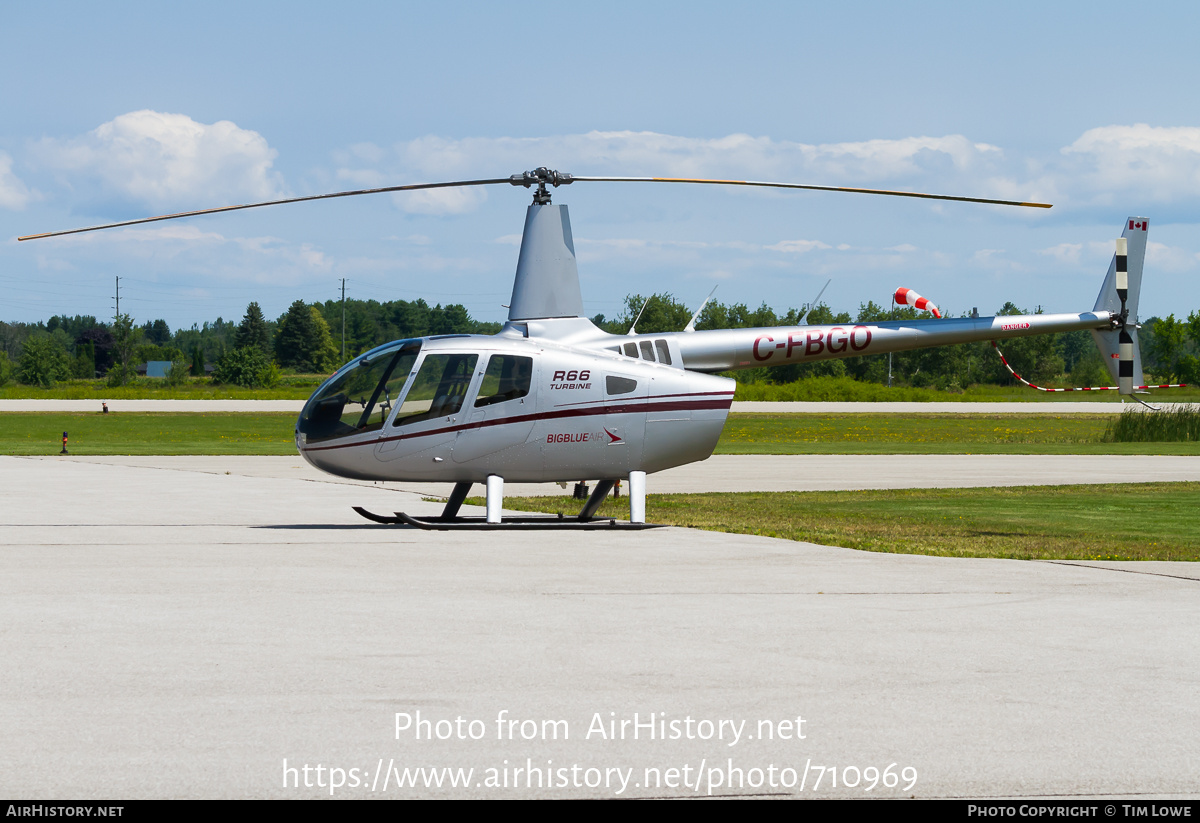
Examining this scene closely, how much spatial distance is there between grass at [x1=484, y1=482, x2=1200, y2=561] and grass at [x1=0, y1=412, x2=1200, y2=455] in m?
15.2

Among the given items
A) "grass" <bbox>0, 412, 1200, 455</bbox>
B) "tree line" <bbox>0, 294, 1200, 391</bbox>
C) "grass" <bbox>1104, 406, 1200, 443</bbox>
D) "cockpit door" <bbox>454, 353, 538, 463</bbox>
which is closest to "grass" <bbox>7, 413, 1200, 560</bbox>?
"grass" <bbox>0, 412, 1200, 455</bbox>

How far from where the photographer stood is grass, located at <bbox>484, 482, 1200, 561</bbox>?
14.6 meters

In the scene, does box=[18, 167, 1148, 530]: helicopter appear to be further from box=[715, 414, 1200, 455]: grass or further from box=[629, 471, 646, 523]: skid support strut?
box=[715, 414, 1200, 455]: grass

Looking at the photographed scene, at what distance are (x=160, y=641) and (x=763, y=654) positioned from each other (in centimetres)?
408

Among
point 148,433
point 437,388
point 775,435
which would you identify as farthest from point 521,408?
point 775,435

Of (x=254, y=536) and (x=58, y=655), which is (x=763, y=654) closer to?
(x=58, y=655)

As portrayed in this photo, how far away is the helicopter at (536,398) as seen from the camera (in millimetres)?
15789

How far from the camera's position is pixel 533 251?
1678cm

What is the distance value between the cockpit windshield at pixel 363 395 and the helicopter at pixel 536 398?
0.02 metres

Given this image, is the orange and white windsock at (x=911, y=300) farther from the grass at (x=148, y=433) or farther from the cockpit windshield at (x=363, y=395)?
the grass at (x=148, y=433)

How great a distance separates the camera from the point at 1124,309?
61.8 feet

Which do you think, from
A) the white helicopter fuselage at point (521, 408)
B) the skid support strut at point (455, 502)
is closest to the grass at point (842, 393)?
the white helicopter fuselage at point (521, 408)

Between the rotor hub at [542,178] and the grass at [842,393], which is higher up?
the rotor hub at [542,178]

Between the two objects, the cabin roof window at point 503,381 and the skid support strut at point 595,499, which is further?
the skid support strut at point 595,499
